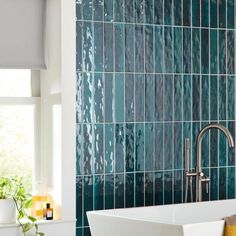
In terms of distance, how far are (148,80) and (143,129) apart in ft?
1.03

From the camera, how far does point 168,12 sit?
4000mm

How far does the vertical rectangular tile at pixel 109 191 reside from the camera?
387cm

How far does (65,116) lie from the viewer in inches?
144

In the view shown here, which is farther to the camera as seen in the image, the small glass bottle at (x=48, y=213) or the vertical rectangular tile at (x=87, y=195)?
the vertical rectangular tile at (x=87, y=195)

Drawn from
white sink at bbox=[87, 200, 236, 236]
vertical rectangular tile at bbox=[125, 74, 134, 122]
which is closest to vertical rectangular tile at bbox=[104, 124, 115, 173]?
vertical rectangular tile at bbox=[125, 74, 134, 122]

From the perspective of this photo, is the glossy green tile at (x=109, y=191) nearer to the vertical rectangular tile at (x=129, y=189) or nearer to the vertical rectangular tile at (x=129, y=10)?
the vertical rectangular tile at (x=129, y=189)

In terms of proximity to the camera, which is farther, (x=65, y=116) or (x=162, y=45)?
(x=162, y=45)

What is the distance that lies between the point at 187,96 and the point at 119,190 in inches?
30.0

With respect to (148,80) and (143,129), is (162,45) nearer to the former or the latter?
(148,80)

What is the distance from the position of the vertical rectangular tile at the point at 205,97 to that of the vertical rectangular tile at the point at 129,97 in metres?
0.51

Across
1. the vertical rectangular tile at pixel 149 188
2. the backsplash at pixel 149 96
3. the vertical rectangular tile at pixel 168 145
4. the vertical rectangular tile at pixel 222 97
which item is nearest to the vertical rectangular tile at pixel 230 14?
the backsplash at pixel 149 96

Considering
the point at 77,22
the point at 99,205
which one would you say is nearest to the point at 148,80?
the point at 77,22

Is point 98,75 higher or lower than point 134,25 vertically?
lower

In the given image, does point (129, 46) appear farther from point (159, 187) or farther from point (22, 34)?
point (159, 187)
